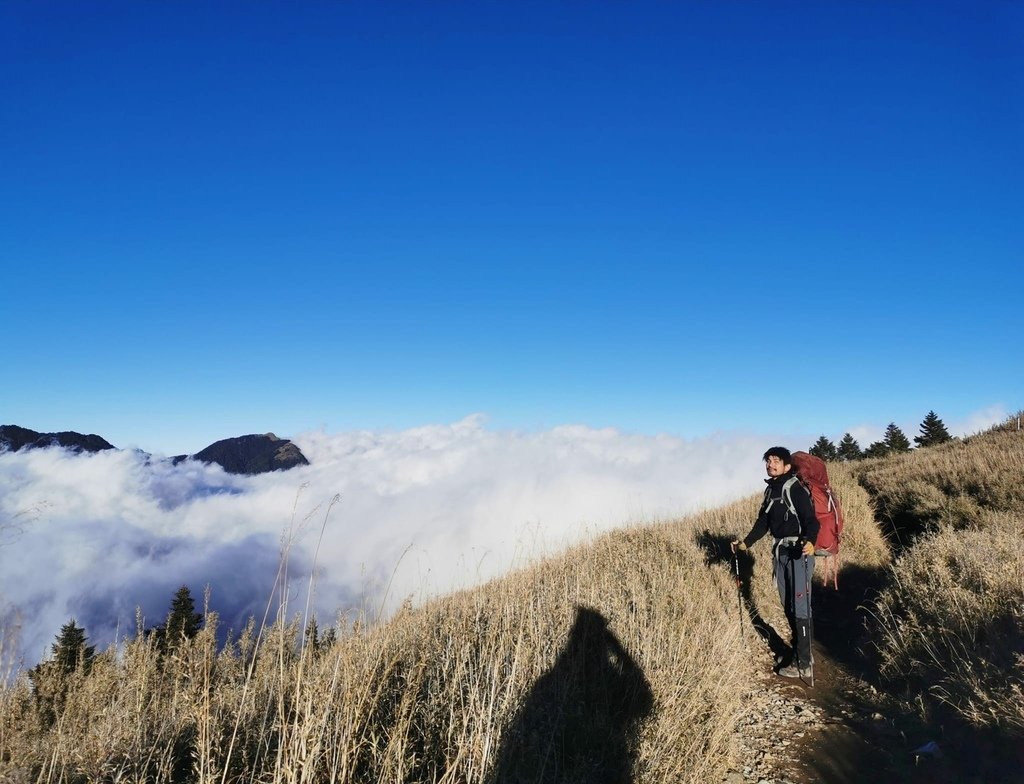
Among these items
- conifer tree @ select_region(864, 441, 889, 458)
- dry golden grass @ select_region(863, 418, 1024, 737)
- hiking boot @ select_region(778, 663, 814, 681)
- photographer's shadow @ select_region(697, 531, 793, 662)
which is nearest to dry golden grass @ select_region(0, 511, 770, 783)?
hiking boot @ select_region(778, 663, 814, 681)

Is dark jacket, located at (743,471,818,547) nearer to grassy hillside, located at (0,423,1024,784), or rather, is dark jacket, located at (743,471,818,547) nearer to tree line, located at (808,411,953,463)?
grassy hillside, located at (0,423,1024,784)

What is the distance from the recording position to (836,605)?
823cm

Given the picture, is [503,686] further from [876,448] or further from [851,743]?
[876,448]

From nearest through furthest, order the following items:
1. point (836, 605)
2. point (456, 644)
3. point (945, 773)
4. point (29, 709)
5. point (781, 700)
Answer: point (945, 773)
point (29, 709)
point (456, 644)
point (781, 700)
point (836, 605)

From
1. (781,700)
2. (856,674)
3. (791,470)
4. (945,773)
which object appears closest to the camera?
(945,773)

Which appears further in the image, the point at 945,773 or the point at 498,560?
the point at 498,560

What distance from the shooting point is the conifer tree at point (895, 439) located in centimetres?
3111

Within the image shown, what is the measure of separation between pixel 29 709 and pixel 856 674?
26.4 feet

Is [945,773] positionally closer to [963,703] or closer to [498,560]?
[963,703]

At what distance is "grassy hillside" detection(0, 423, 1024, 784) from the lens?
2961mm

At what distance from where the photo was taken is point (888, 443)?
3259cm

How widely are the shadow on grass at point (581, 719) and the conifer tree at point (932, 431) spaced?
3179 centimetres

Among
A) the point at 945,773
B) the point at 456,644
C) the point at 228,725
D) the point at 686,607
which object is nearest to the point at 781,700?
the point at 686,607

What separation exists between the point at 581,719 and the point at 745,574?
5321 millimetres
